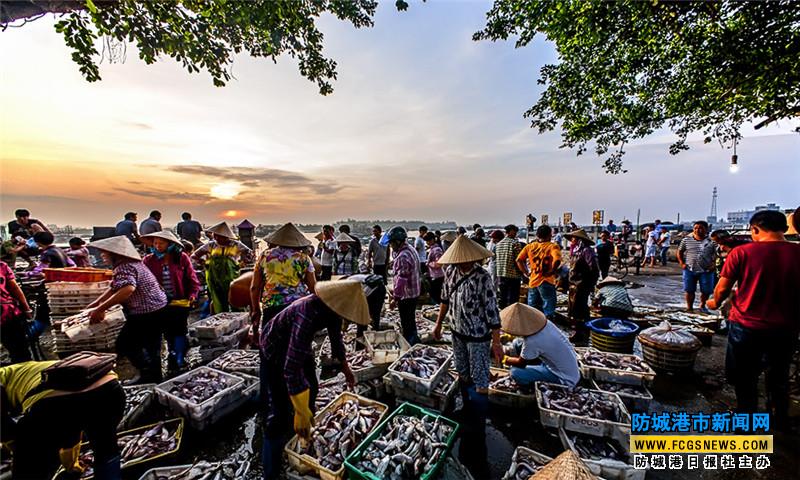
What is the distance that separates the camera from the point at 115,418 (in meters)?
2.51

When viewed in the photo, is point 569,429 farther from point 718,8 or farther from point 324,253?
point 718,8

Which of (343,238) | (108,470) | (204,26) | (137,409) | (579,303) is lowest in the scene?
(137,409)

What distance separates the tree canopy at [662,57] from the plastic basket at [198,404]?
1015 centimetres

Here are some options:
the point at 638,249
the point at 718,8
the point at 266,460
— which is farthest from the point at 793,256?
the point at 638,249

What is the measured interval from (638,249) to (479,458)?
15.8m

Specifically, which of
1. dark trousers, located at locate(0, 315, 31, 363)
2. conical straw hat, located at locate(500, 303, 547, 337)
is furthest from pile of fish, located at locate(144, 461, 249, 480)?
dark trousers, located at locate(0, 315, 31, 363)

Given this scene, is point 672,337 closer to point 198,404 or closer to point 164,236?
point 198,404

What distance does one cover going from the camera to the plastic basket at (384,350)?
462cm

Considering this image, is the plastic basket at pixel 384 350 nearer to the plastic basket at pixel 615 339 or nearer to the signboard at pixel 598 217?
the plastic basket at pixel 615 339

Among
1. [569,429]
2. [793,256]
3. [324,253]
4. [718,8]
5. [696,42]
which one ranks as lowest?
[569,429]

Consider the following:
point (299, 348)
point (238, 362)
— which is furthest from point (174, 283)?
point (299, 348)

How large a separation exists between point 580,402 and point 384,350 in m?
2.93

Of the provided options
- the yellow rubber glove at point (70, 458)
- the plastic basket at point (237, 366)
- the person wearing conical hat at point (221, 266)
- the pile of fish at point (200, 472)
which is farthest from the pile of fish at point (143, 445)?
the person wearing conical hat at point (221, 266)

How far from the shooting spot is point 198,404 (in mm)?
3402
